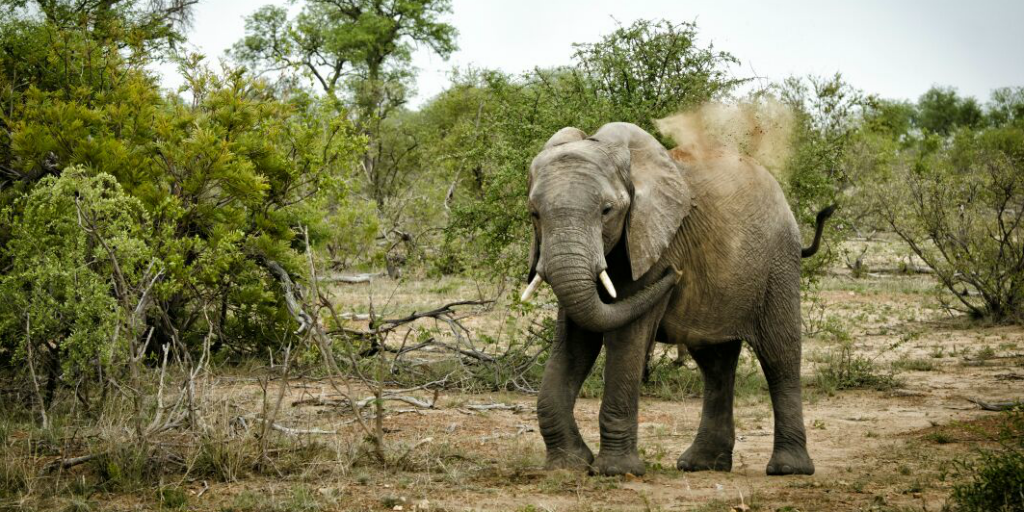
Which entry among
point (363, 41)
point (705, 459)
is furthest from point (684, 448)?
point (363, 41)

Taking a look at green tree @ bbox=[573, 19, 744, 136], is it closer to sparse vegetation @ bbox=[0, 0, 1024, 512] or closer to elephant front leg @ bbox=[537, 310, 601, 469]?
sparse vegetation @ bbox=[0, 0, 1024, 512]

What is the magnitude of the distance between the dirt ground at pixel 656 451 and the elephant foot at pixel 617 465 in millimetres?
63

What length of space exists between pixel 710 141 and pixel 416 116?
28935 mm

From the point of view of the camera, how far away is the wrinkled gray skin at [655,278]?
628 centimetres

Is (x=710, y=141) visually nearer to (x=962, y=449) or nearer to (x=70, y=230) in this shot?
(x=962, y=449)

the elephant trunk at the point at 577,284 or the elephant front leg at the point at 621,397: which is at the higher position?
the elephant trunk at the point at 577,284

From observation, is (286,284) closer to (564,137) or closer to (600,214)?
(564,137)

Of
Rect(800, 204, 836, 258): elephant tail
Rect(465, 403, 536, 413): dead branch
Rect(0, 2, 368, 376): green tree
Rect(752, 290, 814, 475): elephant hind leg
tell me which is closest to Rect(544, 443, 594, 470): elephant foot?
Rect(752, 290, 814, 475): elephant hind leg

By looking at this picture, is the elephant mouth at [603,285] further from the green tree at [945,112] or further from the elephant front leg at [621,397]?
the green tree at [945,112]

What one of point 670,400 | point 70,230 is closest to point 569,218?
point 70,230

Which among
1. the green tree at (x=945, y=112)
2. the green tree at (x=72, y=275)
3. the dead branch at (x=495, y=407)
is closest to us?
the green tree at (x=72, y=275)

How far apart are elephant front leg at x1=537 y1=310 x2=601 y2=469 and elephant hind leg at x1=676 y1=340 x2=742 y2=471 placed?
995 millimetres

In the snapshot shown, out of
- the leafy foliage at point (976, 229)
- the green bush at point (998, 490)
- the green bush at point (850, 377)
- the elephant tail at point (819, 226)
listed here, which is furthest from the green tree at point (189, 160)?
the leafy foliage at point (976, 229)

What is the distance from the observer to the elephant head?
20.1 ft
